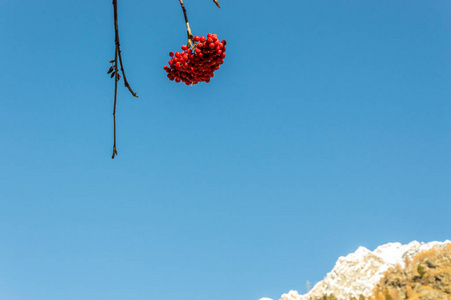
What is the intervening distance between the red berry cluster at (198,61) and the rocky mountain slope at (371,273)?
673 inches

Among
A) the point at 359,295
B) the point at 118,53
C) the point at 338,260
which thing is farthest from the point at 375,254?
the point at 118,53

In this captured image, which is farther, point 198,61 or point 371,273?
point 371,273

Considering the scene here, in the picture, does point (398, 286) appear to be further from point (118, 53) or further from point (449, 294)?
point (118, 53)

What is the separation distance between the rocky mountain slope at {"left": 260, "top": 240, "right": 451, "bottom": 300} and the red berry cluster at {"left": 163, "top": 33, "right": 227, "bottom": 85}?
17.1m

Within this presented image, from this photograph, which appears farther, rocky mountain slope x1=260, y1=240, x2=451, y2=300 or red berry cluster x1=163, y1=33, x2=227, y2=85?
rocky mountain slope x1=260, y1=240, x2=451, y2=300

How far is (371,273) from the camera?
24.6 meters

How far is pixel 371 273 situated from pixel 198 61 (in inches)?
966

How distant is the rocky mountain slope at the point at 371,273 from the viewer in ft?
63.9

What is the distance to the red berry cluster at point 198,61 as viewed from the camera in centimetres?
461

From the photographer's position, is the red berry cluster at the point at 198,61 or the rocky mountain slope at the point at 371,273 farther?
the rocky mountain slope at the point at 371,273

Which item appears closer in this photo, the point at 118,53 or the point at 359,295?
the point at 118,53

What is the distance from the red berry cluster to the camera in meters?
4.61

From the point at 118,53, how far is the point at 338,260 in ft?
98.9

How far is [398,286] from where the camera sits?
1905cm
